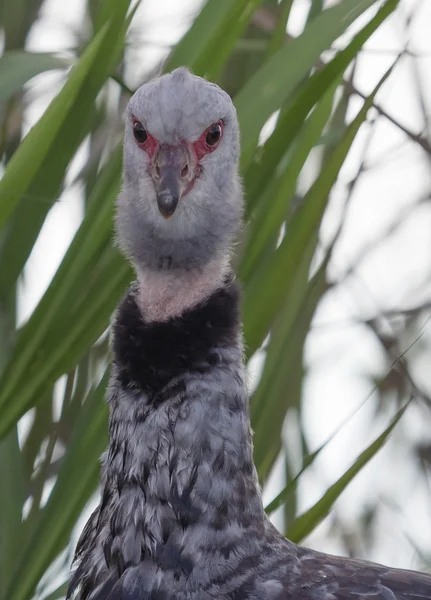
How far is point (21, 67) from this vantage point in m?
1.29

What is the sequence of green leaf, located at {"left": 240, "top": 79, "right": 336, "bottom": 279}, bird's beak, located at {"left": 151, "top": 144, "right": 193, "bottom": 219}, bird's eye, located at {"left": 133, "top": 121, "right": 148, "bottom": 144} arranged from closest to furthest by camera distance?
bird's beak, located at {"left": 151, "top": 144, "right": 193, "bottom": 219} → bird's eye, located at {"left": 133, "top": 121, "right": 148, "bottom": 144} → green leaf, located at {"left": 240, "top": 79, "right": 336, "bottom": 279}

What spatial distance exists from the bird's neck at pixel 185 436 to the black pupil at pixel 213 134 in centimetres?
19

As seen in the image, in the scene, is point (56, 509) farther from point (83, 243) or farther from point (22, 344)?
point (83, 243)

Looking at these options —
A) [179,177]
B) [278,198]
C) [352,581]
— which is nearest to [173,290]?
[179,177]

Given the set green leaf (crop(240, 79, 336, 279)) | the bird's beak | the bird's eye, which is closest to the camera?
the bird's beak

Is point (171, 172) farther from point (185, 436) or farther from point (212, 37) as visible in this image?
point (185, 436)

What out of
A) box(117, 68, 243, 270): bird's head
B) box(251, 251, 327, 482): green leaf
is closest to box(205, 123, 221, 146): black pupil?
box(117, 68, 243, 270): bird's head

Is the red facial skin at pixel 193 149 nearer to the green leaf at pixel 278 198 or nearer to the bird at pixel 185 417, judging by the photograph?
the bird at pixel 185 417

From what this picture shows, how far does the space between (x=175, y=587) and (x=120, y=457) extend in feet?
0.55

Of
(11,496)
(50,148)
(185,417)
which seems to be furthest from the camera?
(11,496)

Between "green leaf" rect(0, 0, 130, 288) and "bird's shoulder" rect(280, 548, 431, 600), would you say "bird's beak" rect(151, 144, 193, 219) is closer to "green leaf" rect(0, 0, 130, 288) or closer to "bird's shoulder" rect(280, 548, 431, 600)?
"green leaf" rect(0, 0, 130, 288)

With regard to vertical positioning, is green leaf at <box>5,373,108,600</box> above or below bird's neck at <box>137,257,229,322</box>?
below

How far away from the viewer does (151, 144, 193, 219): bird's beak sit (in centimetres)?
122

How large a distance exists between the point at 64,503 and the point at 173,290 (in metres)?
0.30
